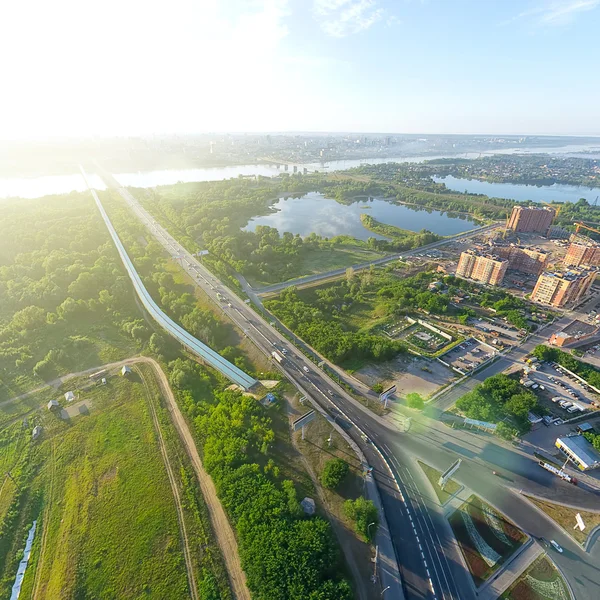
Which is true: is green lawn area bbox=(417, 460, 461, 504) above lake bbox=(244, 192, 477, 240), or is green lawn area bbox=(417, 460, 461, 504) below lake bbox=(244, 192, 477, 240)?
above

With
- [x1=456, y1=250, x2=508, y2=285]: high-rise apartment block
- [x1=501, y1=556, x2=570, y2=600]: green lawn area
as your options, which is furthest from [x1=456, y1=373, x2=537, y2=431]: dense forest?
[x1=456, y1=250, x2=508, y2=285]: high-rise apartment block

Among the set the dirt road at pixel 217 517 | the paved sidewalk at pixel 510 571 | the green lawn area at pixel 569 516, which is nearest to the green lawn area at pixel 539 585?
the paved sidewalk at pixel 510 571

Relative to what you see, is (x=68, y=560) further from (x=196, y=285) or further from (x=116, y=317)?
(x=196, y=285)

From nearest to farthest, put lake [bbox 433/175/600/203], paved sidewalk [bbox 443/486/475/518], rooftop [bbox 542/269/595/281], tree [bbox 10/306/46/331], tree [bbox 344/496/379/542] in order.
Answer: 1. tree [bbox 344/496/379/542]
2. paved sidewalk [bbox 443/486/475/518]
3. tree [bbox 10/306/46/331]
4. rooftop [bbox 542/269/595/281]
5. lake [bbox 433/175/600/203]

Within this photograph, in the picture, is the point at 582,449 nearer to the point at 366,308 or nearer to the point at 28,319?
the point at 366,308

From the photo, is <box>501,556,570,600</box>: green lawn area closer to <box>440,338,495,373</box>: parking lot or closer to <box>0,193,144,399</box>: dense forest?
<box>440,338,495,373</box>: parking lot

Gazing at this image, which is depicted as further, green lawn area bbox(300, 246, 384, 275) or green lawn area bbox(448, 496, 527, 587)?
green lawn area bbox(300, 246, 384, 275)
